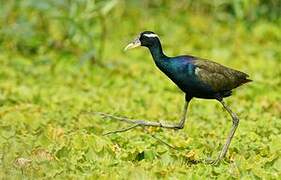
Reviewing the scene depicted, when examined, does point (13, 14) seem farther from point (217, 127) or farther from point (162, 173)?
point (162, 173)

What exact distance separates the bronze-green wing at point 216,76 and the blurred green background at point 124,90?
0.59 m

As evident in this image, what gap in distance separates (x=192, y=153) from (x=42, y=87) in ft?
13.7

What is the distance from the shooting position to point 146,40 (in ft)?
26.0

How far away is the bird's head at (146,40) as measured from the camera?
25.9 ft

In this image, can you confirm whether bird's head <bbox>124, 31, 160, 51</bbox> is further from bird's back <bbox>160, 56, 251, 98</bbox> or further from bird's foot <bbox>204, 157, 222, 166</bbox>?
bird's foot <bbox>204, 157, 222, 166</bbox>

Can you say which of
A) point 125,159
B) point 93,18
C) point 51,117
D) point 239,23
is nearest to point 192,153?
point 125,159

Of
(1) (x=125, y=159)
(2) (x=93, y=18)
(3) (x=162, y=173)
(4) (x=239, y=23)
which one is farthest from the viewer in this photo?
(4) (x=239, y=23)

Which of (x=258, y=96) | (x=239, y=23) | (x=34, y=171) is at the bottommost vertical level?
(x=34, y=171)

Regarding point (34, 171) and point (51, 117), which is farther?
point (51, 117)

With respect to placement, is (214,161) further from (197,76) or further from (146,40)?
(146,40)

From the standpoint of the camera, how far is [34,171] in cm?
683

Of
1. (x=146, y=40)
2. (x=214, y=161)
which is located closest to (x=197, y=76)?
(x=146, y=40)

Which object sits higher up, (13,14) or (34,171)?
(13,14)

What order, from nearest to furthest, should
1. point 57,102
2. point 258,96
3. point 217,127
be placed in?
point 217,127, point 57,102, point 258,96
